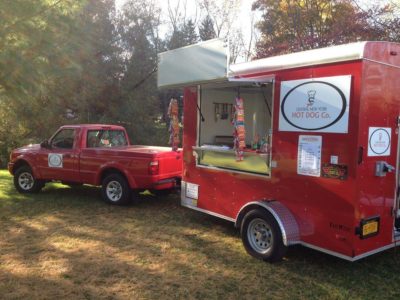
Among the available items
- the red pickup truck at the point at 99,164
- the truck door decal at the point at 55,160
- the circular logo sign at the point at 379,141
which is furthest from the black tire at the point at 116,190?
the circular logo sign at the point at 379,141

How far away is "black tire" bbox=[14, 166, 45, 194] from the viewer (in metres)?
9.65

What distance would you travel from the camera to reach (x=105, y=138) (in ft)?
30.6

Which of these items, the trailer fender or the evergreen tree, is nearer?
the trailer fender

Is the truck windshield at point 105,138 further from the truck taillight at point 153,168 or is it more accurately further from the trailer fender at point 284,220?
the trailer fender at point 284,220

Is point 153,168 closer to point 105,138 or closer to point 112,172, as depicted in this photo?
point 112,172

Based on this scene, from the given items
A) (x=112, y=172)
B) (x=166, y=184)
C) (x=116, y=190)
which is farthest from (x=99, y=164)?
(x=166, y=184)

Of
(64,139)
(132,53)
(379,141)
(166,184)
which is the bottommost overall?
(166,184)

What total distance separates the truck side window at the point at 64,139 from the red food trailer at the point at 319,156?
13.5ft

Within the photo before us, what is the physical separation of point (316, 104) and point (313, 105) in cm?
4

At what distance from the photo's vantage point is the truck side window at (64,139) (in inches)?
360

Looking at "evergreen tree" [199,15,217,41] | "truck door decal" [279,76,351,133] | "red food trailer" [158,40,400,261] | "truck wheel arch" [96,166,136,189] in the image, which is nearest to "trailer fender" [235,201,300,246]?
"red food trailer" [158,40,400,261]

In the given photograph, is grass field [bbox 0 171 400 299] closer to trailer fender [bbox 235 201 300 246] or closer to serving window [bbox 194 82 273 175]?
trailer fender [bbox 235 201 300 246]

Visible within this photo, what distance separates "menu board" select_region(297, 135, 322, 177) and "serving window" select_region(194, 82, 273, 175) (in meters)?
0.62

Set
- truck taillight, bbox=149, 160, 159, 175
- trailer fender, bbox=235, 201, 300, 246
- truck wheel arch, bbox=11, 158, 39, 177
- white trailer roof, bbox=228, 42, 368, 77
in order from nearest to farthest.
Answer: white trailer roof, bbox=228, 42, 368, 77, trailer fender, bbox=235, 201, 300, 246, truck taillight, bbox=149, 160, 159, 175, truck wheel arch, bbox=11, 158, 39, 177
